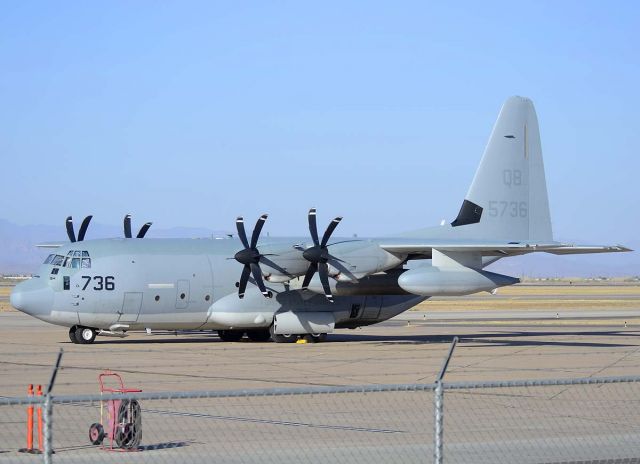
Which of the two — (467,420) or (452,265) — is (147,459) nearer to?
(467,420)

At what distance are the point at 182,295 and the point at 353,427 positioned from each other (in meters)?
18.9

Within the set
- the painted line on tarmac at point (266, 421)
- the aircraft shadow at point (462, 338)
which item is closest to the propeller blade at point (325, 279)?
the aircraft shadow at point (462, 338)

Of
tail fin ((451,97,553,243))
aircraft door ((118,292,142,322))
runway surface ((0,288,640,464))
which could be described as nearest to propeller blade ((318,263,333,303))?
runway surface ((0,288,640,464))

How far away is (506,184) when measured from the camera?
39125 millimetres

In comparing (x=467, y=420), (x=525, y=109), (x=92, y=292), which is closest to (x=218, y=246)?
(x=92, y=292)

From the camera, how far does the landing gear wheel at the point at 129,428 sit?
13359 millimetres

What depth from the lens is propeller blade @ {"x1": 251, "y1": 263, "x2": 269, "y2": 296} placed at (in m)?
33.6

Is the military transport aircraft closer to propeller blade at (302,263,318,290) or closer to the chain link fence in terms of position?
propeller blade at (302,263,318,290)

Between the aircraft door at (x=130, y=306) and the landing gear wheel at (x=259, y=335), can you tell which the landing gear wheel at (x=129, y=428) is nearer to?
the aircraft door at (x=130, y=306)

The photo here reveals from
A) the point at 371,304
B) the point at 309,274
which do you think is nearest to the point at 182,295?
the point at 309,274

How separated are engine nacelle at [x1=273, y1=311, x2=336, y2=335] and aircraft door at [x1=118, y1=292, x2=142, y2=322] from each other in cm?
471

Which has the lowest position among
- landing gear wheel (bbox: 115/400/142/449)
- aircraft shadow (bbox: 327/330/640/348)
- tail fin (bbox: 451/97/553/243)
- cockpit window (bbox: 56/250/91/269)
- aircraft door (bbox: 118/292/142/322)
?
aircraft shadow (bbox: 327/330/640/348)

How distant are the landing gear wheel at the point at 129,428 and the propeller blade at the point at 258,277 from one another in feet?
65.8

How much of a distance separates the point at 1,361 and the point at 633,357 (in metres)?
17.8
